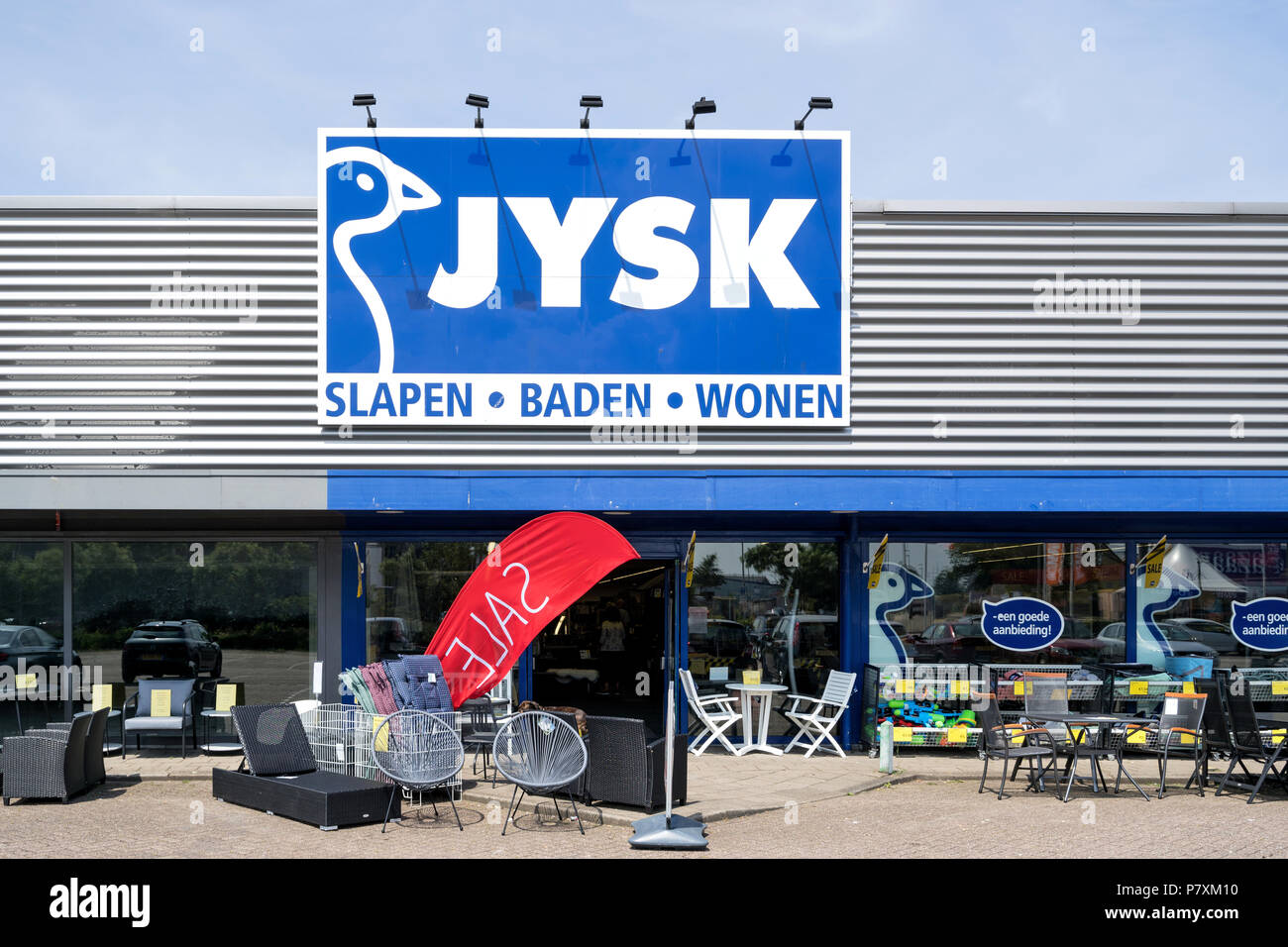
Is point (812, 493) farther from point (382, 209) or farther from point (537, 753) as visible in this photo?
point (382, 209)

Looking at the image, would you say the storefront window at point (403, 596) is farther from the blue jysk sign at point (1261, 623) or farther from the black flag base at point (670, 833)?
the blue jysk sign at point (1261, 623)

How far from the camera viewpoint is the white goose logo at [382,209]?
12484 millimetres

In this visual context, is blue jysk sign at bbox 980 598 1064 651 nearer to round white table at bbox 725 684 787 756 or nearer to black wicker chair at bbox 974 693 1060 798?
black wicker chair at bbox 974 693 1060 798

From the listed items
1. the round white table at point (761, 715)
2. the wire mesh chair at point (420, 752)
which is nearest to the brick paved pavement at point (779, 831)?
the wire mesh chair at point (420, 752)

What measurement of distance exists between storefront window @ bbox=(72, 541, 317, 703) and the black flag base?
5.78 meters

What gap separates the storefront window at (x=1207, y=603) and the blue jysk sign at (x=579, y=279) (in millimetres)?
4521

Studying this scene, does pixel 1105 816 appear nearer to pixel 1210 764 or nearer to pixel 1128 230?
pixel 1210 764

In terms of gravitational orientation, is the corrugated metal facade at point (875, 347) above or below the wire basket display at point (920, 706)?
above

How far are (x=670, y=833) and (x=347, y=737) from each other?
3357mm

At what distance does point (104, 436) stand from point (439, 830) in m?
6.52

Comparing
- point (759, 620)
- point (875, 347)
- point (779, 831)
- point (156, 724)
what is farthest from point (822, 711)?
point (156, 724)

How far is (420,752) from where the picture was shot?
30.0 ft

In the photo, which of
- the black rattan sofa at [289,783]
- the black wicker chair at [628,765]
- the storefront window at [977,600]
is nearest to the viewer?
the black rattan sofa at [289,783]

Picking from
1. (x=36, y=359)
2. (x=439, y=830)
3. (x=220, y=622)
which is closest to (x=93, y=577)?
(x=220, y=622)
